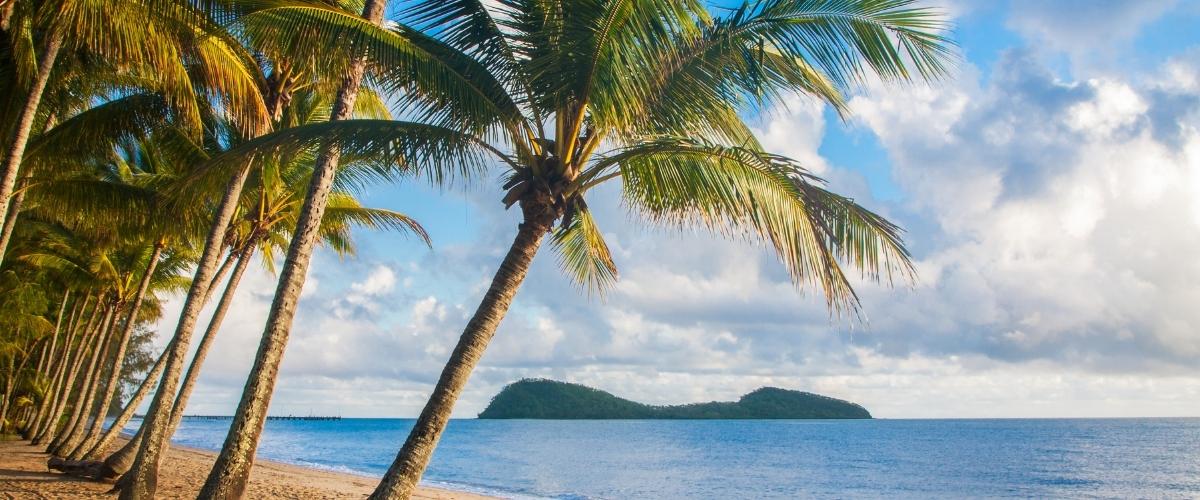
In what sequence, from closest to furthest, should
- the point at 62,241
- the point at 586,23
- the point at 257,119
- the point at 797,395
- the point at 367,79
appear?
1. the point at 586,23
2. the point at 367,79
3. the point at 257,119
4. the point at 62,241
5. the point at 797,395

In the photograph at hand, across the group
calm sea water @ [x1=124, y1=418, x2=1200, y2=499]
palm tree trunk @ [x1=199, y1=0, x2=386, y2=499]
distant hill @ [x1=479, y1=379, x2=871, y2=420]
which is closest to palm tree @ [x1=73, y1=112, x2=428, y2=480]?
palm tree trunk @ [x1=199, y1=0, x2=386, y2=499]

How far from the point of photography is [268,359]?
271 inches

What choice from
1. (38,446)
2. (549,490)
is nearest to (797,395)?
(549,490)

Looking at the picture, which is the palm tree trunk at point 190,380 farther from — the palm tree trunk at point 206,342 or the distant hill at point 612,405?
the distant hill at point 612,405

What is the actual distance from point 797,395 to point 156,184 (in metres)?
152

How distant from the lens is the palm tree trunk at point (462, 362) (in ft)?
18.0

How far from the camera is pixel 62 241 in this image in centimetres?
1752

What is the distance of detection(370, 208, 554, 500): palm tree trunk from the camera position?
5496 millimetres

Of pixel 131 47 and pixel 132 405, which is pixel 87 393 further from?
pixel 131 47

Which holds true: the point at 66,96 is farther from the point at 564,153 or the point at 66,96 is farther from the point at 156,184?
the point at 564,153

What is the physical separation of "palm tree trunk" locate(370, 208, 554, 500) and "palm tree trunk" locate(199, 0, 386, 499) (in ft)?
5.92

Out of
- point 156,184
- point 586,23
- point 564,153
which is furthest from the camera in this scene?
point 156,184

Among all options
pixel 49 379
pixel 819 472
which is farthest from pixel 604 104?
pixel 819 472

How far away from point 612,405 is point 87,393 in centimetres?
14378
